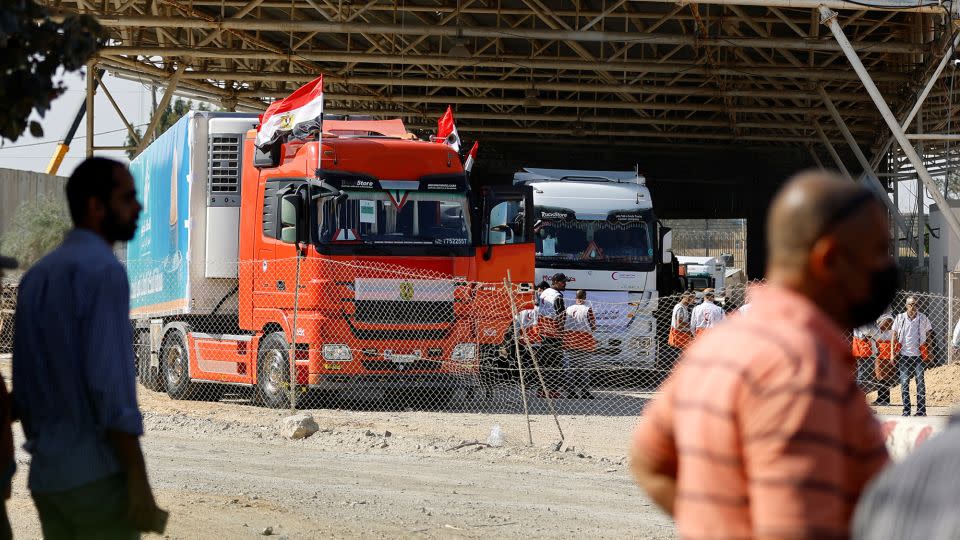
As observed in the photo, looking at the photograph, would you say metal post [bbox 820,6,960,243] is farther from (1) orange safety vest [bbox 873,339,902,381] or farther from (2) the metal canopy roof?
(1) orange safety vest [bbox 873,339,902,381]

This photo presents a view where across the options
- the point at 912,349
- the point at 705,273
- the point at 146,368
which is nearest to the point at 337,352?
the point at 146,368

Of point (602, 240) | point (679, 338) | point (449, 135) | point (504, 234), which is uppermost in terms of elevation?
point (449, 135)

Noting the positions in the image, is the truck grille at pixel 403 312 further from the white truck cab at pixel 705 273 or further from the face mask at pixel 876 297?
the white truck cab at pixel 705 273

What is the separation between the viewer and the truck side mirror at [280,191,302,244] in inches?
613

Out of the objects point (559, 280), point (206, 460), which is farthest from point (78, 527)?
point (559, 280)

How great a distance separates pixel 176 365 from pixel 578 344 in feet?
20.7

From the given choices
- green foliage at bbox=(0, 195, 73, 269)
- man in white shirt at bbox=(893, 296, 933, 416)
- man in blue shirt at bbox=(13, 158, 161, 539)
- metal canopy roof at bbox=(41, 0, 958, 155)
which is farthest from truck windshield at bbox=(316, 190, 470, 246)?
green foliage at bbox=(0, 195, 73, 269)

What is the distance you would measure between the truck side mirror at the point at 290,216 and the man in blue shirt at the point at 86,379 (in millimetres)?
11717

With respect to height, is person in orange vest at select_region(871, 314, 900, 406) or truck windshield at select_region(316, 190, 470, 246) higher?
truck windshield at select_region(316, 190, 470, 246)

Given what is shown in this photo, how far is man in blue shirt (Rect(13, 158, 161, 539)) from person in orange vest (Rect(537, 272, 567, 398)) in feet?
48.7

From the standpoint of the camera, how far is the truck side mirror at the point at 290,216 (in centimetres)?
1556

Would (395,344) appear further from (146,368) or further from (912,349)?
(912,349)

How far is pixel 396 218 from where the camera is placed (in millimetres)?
16141

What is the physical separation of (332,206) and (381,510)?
6.95 meters
